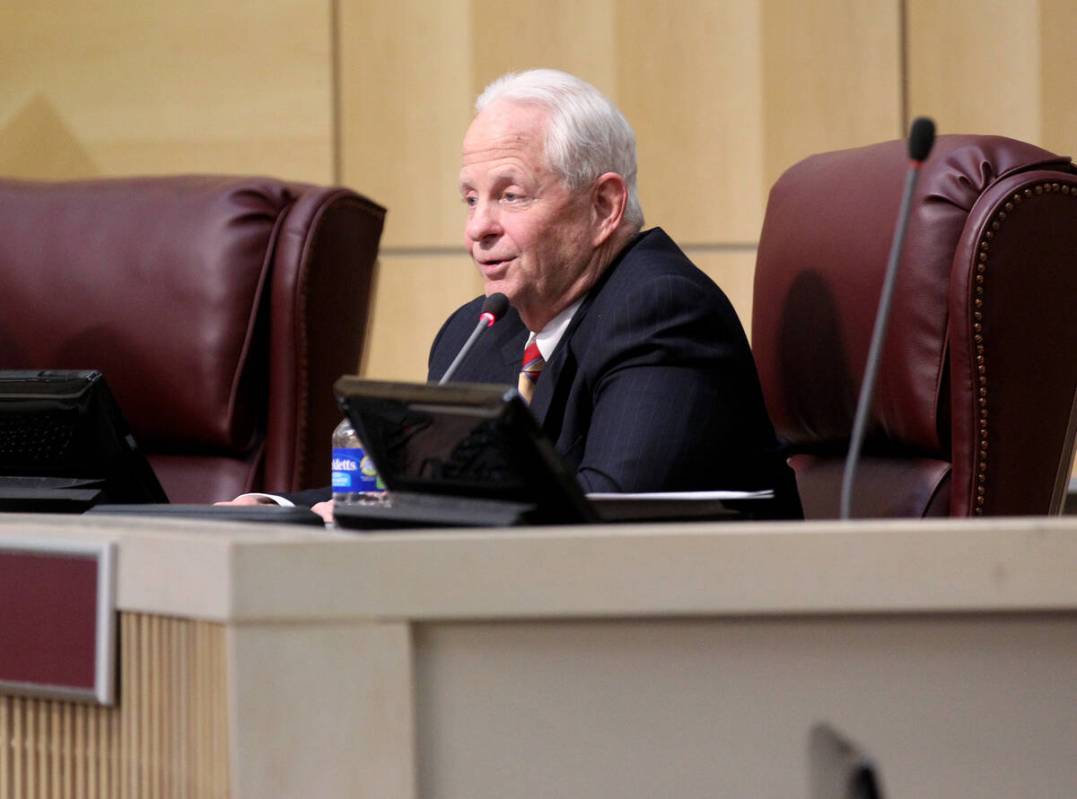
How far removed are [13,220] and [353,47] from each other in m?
0.97

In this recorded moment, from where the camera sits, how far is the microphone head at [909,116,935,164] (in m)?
1.12

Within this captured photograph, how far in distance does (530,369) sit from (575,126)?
327 millimetres

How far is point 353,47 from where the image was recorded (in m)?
3.21

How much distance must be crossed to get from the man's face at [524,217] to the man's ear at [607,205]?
0.03ft

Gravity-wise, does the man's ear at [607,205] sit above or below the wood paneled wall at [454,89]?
below

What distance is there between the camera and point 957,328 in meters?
1.68

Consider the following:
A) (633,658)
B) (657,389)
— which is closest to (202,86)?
(657,389)

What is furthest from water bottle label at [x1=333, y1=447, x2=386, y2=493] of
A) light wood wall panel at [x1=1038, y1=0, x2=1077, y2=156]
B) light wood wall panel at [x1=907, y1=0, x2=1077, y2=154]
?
light wood wall panel at [x1=1038, y1=0, x2=1077, y2=156]

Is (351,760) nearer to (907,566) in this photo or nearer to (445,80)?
(907,566)

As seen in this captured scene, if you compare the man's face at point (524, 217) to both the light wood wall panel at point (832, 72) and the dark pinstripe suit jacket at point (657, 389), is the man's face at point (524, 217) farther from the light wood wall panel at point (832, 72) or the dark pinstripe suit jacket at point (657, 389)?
the light wood wall panel at point (832, 72)

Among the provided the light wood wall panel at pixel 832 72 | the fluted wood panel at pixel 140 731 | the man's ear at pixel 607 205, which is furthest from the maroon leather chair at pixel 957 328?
A: the light wood wall panel at pixel 832 72

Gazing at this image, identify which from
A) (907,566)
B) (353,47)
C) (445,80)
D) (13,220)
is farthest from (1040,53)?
(907,566)

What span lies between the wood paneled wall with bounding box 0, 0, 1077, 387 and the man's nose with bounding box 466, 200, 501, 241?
3.67 ft

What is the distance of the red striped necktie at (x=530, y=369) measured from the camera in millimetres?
1967
